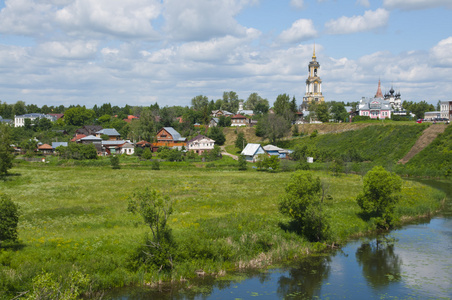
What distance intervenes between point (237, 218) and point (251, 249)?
638 cm

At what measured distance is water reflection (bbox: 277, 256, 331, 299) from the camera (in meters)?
23.6

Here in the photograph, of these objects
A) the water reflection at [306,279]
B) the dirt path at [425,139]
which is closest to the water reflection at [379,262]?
the water reflection at [306,279]

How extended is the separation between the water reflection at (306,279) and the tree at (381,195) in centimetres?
1004

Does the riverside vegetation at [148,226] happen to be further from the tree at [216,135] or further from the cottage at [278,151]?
the tree at [216,135]

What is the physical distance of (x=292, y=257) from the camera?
95.3 feet

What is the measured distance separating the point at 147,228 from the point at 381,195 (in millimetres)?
20957

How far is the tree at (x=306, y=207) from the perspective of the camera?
102ft

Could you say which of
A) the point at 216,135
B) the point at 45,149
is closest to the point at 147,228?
the point at 45,149

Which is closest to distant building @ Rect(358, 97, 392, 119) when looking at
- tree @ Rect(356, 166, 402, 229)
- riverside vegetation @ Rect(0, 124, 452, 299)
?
riverside vegetation @ Rect(0, 124, 452, 299)

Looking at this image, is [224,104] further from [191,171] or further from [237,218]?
[237,218]

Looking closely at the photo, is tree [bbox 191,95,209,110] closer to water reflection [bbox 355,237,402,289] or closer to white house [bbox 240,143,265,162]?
white house [bbox 240,143,265,162]

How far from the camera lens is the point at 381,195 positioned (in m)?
36.5

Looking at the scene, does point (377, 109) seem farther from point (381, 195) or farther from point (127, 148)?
point (381, 195)

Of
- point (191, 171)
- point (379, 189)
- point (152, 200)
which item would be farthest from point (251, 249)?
point (191, 171)
